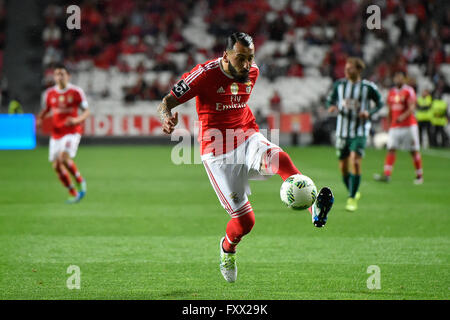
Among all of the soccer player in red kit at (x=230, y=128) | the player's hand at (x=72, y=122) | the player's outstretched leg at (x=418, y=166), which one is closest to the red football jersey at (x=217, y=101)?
the soccer player in red kit at (x=230, y=128)

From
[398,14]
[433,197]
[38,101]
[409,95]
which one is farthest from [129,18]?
[433,197]

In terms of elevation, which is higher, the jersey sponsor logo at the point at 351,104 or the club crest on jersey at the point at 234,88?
the jersey sponsor logo at the point at 351,104

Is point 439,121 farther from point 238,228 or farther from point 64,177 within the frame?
point 238,228

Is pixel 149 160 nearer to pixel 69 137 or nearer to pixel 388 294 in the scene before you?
pixel 69 137

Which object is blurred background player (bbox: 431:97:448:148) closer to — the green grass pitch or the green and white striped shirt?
the green grass pitch

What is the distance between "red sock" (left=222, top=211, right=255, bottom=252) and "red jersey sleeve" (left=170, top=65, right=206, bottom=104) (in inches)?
46.9

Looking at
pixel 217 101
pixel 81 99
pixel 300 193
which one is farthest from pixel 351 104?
pixel 300 193

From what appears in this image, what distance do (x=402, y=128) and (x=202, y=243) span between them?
8.41 metres

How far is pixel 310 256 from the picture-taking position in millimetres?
7523

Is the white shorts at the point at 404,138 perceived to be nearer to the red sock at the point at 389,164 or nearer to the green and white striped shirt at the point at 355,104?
the red sock at the point at 389,164

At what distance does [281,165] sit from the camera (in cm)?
571

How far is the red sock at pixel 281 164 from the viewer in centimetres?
570

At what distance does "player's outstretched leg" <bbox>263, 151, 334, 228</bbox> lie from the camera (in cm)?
552
